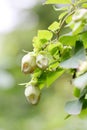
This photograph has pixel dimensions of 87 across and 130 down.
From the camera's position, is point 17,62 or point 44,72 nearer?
point 44,72

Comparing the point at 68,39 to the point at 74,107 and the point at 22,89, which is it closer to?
the point at 74,107

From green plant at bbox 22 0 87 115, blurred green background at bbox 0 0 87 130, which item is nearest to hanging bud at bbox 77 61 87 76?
green plant at bbox 22 0 87 115

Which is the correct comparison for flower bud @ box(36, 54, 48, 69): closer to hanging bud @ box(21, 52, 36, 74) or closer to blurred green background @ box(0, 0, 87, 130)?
hanging bud @ box(21, 52, 36, 74)

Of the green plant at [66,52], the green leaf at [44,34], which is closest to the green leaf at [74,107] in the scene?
the green plant at [66,52]

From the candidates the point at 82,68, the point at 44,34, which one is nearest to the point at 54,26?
the point at 44,34

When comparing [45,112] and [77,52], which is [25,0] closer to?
[45,112]

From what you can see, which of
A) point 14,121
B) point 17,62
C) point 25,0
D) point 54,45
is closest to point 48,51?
point 54,45
